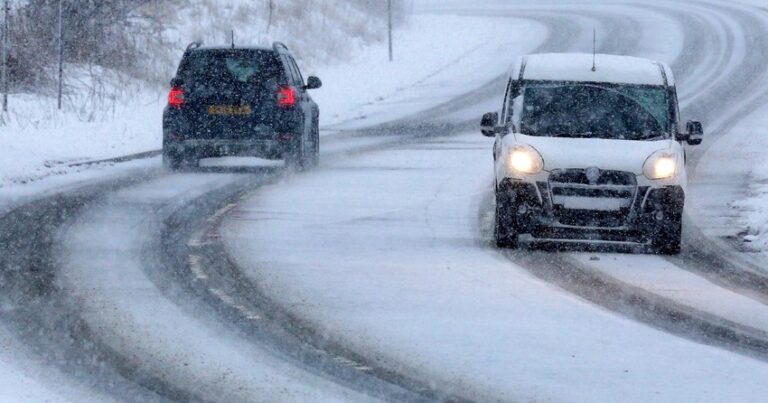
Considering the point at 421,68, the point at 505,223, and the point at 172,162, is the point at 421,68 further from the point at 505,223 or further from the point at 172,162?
the point at 505,223

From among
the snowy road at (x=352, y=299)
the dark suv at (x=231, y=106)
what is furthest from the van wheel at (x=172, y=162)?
the snowy road at (x=352, y=299)

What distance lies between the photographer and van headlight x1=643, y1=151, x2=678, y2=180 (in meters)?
14.2

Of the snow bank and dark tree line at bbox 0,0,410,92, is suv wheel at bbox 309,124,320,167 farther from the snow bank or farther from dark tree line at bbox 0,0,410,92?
dark tree line at bbox 0,0,410,92

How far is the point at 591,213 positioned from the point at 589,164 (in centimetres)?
42

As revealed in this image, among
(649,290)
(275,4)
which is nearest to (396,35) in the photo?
(275,4)

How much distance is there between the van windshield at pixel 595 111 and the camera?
585 inches

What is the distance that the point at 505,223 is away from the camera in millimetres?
14188

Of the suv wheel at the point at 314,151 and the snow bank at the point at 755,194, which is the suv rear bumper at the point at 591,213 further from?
the suv wheel at the point at 314,151

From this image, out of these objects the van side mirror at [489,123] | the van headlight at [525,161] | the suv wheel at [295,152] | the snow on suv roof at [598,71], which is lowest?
the suv wheel at [295,152]

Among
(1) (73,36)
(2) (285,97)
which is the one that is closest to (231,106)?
(2) (285,97)

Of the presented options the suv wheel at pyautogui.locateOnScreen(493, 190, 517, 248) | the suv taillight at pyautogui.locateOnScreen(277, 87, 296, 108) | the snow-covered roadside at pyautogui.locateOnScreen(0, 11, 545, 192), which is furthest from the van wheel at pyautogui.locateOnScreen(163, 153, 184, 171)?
the suv wheel at pyautogui.locateOnScreen(493, 190, 517, 248)

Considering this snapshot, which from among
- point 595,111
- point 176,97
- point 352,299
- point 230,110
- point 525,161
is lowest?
point 352,299

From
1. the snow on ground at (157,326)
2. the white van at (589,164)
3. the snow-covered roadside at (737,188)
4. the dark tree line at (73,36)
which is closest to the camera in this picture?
the snow on ground at (157,326)

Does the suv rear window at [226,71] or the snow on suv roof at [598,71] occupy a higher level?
the snow on suv roof at [598,71]
